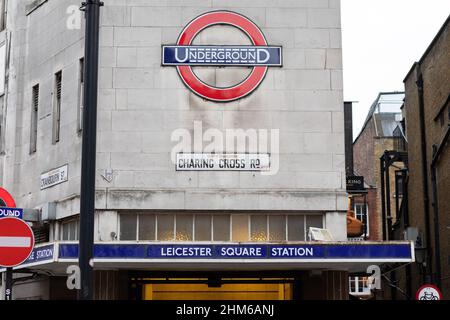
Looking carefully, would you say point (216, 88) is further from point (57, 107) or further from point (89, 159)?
point (89, 159)

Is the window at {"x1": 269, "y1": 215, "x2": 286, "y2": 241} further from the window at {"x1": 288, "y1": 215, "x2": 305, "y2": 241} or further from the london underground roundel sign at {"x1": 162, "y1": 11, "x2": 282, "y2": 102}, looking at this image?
the london underground roundel sign at {"x1": 162, "y1": 11, "x2": 282, "y2": 102}

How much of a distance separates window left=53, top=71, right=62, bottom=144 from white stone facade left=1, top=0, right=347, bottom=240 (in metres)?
0.86

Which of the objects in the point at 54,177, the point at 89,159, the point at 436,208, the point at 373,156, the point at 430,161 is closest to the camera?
the point at 89,159

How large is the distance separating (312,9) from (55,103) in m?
6.87

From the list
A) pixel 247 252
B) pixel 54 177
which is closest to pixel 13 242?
pixel 247 252

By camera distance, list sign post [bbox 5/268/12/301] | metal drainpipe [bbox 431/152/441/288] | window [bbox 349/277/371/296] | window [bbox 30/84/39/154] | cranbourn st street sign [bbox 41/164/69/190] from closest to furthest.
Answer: sign post [bbox 5/268/12/301]
cranbourn st street sign [bbox 41/164/69/190]
window [bbox 30/84/39/154]
metal drainpipe [bbox 431/152/441/288]
window [bbox 349/277/371/296]

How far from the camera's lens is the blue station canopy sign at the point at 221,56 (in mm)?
19203

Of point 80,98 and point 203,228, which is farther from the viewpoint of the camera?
point 80,98

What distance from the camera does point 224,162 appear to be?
18.9 meters

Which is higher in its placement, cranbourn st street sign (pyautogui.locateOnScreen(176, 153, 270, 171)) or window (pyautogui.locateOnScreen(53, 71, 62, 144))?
window (pyautogui.locateOnScreen(53, 71, 62, 144))

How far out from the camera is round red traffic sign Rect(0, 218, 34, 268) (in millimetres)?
10602

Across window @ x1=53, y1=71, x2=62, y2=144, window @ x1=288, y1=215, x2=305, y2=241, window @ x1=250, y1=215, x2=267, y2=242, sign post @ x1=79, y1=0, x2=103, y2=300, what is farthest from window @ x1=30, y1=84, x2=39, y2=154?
sign post @ x1=79, y1=0, x2=103, y2=300

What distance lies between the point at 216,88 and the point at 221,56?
2.51 feet
